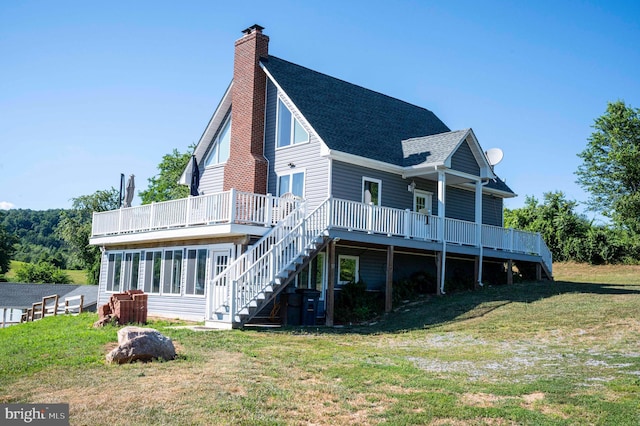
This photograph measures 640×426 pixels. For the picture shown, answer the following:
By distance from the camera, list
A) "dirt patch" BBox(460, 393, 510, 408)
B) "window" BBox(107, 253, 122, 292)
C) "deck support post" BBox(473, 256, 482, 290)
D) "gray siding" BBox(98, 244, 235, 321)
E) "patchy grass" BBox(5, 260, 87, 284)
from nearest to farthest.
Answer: "dirt patch" BBox(460, 393, 510, 408) → "gray siding" BBox(98, 244, 235, 321) → "deck support post" BBox(473, 256, 482, 290) → "window" BBox(107, 253, 122, 292) → "patchy grass" BBox(5, 260, 87, 284)

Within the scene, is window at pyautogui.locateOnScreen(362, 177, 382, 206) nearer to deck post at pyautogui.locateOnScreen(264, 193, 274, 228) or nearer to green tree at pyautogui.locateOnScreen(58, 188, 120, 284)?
deck post at pyautogui.locateOnScreen(264, 193, 274, 228)

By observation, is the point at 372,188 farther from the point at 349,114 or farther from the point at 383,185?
the point at 349,114

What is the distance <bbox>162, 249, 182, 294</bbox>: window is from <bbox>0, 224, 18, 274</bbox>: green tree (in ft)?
194

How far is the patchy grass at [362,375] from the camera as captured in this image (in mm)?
8305

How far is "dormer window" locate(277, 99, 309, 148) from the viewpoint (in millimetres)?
23344

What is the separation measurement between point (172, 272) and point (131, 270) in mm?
3228

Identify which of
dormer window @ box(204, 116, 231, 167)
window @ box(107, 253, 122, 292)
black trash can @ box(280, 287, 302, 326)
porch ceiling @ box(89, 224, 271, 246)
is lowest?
black trash can @ box(280, 287, 302, 326)

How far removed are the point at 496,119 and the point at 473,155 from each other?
2.91 metres

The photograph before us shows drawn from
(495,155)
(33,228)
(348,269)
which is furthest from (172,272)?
(33,228)

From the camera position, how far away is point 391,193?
23969 mm

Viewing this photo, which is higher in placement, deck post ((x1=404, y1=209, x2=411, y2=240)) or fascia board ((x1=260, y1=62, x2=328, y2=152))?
fascia board ((x1=260, y1=62, x2=328, y2=152))

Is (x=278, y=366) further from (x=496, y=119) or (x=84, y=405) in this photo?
(x=496, y=119)

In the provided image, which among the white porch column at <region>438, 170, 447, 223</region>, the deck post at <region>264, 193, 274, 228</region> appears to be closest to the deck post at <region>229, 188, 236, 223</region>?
the deck post at <region>264, 193, 274, 228</region>

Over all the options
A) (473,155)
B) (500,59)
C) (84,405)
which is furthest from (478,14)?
(84,405)
